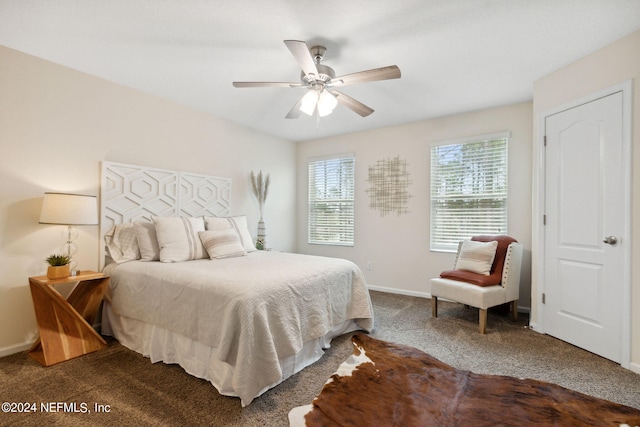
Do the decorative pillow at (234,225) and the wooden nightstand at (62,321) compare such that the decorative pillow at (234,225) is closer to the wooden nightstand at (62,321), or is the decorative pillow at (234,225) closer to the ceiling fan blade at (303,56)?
the wooden nightstand at (62,321)

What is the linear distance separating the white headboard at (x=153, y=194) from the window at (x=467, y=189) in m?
2.88

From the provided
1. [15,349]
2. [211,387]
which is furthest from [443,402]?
[15,349]

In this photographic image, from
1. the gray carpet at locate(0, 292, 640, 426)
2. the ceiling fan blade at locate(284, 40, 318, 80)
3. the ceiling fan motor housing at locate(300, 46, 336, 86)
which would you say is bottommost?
the gray carpet at locate(0, 292, 640, 426)

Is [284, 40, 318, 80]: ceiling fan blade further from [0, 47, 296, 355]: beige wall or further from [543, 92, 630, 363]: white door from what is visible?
[543, 92, 630, 363]: white door

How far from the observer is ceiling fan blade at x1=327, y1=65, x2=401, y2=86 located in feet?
6.72

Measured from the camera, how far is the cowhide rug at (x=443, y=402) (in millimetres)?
1514

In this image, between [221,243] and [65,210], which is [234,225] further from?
[65,210]

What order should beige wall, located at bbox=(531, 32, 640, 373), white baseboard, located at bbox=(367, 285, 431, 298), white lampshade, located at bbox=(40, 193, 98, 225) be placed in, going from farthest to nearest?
1. white baseboard, located at bbox=(367, 285, 431, 298)
2. white lampshade, located at bbox=(40, 193, 98, 225)
3. beige wall, located at bbox=(531, 32, 640, 373)

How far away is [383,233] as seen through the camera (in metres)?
4.51

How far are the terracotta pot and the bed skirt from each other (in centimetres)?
49

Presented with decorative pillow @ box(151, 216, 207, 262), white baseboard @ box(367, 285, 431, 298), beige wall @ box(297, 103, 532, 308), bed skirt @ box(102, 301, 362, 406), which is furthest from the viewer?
white baseboard @ box(367, 285, 431, 298)

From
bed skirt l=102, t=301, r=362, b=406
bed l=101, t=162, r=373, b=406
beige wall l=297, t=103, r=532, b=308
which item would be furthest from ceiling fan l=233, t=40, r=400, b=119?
bed skirt l=102, t=301, r=362, b=406

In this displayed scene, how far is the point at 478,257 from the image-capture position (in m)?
3.27

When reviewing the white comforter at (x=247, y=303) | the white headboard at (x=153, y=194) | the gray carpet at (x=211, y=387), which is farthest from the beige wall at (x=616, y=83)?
the white headboard at (x=153, y=194)
